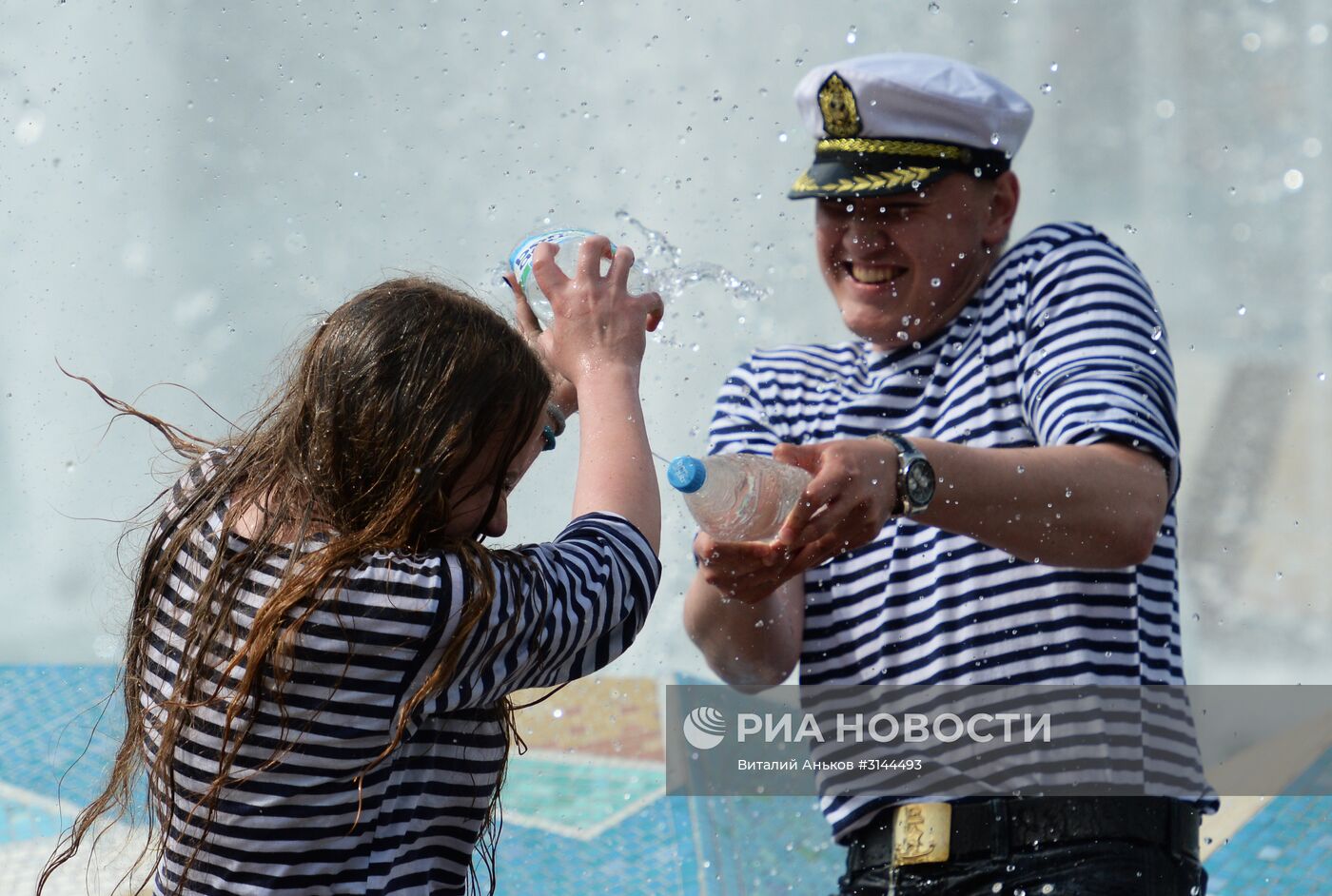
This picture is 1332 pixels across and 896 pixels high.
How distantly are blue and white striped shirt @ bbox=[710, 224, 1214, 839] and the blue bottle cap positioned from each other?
1.34ft

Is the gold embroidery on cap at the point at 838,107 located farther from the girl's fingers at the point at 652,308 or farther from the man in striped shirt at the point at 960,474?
the girl's fingers at the point at 652,308

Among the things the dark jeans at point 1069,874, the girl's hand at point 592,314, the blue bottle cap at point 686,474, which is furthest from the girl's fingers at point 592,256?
the dark jeans at point 1069,874

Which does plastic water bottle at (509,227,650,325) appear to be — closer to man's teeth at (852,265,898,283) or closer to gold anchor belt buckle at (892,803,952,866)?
man's teeth at (852,265,898,283)

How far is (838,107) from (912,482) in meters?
0.66

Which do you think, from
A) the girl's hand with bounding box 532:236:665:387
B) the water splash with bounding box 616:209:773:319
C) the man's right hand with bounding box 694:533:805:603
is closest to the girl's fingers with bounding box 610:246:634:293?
the girl's hand with bounding box 532:236:665:387

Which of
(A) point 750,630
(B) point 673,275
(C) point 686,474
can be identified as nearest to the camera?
A: (C) point 686,474

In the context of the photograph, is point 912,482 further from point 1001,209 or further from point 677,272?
point 677,272

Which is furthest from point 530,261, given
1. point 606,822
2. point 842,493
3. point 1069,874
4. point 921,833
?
point 606,822

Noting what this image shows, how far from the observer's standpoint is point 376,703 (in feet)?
4.17

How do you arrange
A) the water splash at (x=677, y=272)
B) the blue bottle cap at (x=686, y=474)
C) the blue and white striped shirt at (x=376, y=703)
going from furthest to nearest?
1. the water splash at (x=677, y=272)
2. the blue bottle cap at (x=686, y=474)
3. the blue and white striped shirt at (x=376, y=703)

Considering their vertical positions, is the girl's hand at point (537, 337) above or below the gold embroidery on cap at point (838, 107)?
below

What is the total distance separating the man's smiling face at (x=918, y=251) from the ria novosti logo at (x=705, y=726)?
68 cm

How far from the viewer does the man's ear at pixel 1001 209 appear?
2.02 m

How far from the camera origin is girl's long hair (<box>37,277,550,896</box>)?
1279 millimetres
